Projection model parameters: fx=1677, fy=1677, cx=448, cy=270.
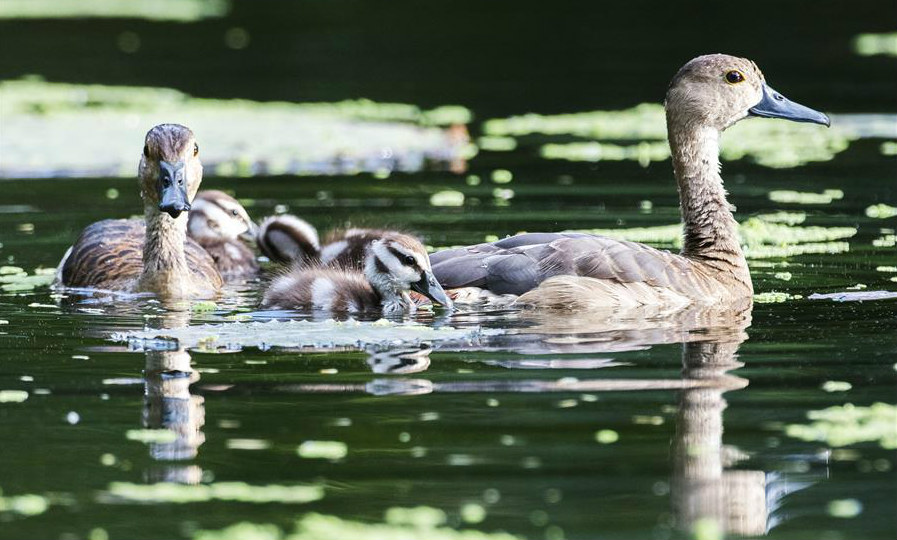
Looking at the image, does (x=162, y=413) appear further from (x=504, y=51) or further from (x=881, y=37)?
(x=881, y=37)

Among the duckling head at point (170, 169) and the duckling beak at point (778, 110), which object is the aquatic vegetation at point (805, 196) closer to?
the duckling beak at point (778, 110)

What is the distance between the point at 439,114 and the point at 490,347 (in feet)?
39.4

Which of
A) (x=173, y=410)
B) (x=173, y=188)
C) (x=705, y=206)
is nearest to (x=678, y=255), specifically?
(x=705, y=206)

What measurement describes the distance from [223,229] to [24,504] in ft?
23.6

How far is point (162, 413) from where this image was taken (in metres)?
7.57

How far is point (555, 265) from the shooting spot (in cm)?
1005

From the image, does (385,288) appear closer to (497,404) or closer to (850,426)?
(497,404)

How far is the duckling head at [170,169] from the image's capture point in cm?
1064

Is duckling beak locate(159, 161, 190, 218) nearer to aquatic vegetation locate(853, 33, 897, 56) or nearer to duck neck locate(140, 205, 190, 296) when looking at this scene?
duck neck locate(140, 205, 190, 296)

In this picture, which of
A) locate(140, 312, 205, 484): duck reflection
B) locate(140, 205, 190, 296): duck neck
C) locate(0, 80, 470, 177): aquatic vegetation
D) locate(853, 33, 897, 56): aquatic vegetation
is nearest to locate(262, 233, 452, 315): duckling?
locate(140, 205, 190, 296): duck neck

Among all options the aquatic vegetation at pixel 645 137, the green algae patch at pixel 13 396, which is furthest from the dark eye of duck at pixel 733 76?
the aquatic vegetation at pixel 645 137

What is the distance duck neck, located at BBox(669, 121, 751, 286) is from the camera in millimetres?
10812

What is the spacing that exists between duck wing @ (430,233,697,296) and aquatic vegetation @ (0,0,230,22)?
2378 cm

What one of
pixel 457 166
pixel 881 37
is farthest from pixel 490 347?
pixel 881 37
